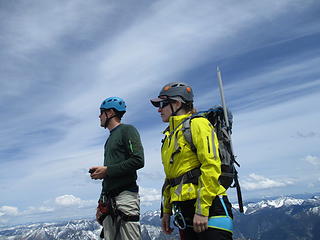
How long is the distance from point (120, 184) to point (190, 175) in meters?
2.57

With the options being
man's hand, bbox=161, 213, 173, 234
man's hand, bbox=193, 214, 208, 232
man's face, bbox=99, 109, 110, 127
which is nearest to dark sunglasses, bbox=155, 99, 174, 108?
man's face, bbox=99, 109, 110, 127

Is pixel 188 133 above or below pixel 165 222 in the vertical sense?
above

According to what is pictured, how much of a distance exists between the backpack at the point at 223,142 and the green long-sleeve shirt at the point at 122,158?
2.06 metres

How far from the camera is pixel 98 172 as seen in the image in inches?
289

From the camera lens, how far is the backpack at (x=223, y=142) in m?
5.91

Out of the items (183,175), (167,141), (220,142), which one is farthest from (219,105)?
(183,175)

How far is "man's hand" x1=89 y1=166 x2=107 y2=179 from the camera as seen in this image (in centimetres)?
731

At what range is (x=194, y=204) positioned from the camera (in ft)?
18.4

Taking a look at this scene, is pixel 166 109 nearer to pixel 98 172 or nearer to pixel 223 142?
pixel 223 142

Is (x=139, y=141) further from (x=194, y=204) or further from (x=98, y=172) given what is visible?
(x=194, y=204)

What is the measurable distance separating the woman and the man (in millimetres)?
1108

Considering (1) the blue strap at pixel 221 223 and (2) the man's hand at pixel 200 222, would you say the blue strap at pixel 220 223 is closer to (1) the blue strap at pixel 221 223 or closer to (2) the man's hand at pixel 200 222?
(1) the blue strap at pixel 221 223

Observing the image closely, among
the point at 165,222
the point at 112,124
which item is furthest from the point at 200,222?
the point at 112,124

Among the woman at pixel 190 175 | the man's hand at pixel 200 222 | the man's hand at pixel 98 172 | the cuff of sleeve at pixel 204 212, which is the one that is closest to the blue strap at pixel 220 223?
the woman at pixel 190 175
